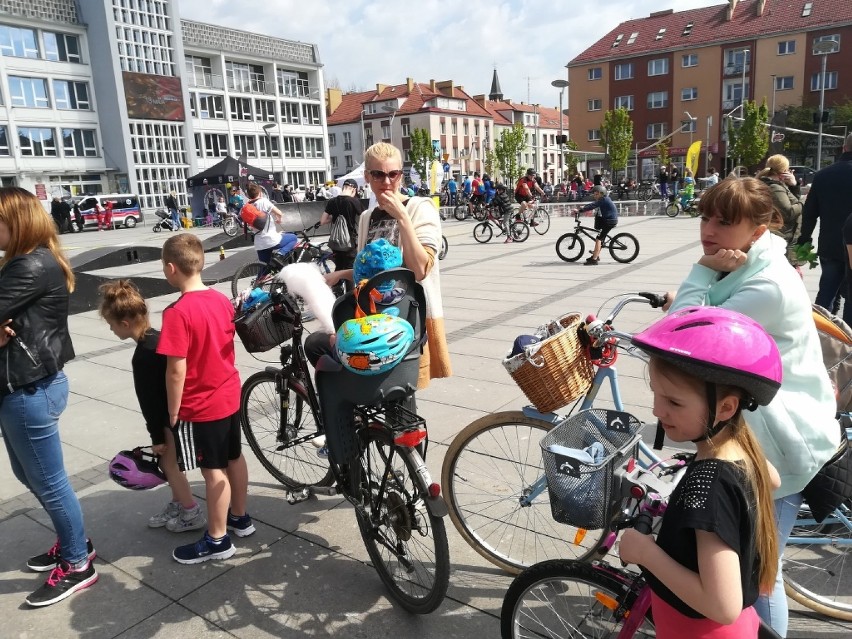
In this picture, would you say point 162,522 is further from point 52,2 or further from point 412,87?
point 412,87

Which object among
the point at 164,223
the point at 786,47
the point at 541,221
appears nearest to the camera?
the point at 541,221

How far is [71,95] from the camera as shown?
156 feet

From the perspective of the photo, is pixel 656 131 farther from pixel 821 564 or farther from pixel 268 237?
pixel 821 564

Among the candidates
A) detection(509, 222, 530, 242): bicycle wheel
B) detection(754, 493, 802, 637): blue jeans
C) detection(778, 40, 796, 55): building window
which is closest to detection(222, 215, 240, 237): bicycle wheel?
detection(509, 222, 530, 242): bicycle wheel

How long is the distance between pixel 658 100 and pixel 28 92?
53519 millimetres

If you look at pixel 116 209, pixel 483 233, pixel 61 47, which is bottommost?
pixel 483 233

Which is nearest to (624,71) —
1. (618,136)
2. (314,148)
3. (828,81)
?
(618,136)

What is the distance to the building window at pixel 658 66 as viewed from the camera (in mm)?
61969

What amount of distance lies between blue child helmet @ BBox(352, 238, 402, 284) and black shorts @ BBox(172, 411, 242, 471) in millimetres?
1074

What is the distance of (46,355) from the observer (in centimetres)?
284

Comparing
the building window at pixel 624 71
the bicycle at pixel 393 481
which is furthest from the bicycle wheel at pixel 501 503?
the building window at pixel 624 71

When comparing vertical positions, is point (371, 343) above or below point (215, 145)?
below

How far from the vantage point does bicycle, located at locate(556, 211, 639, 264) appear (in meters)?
12.5

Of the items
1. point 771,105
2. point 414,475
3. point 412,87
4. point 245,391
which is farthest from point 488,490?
point 412,87
